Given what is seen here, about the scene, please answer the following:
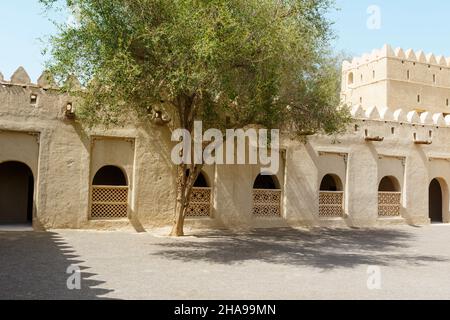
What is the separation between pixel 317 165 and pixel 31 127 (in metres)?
9.73

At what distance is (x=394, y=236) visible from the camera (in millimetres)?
14938

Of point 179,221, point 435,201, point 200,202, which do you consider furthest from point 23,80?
point 435,201

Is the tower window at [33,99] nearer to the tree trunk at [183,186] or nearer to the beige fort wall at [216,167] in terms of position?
the beige fort wall at [216,167]

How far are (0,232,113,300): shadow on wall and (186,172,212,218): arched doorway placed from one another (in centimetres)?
442

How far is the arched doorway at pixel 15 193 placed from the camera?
50.1 ft

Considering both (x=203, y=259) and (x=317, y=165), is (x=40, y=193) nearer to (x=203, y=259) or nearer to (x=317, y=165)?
(x=203, y=259)

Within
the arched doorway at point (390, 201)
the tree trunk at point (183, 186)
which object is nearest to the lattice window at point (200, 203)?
the tree trunk at point (183, 186)

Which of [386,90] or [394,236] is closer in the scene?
[394,236]

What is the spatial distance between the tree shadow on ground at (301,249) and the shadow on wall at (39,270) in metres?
2.23

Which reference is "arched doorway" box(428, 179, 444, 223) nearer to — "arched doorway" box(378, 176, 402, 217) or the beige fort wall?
the beige fort wall

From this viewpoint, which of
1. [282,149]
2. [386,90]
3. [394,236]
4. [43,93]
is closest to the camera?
[43,93]

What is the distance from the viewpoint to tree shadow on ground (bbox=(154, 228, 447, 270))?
9.65 meters

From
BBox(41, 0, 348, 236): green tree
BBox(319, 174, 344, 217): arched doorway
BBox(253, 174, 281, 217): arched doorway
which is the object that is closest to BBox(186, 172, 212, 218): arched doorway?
BBox(253, 174, 281, 217): arched doorway
